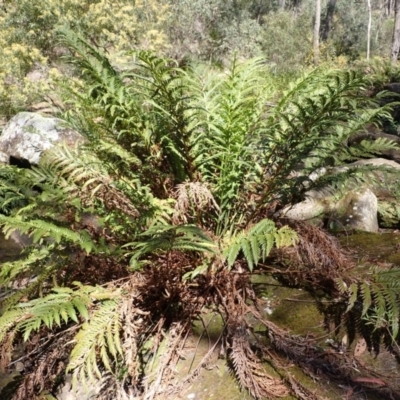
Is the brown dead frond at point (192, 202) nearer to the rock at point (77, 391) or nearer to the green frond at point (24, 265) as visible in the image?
the green frond at point (24, 265)

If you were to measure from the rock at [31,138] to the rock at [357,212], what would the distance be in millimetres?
3923

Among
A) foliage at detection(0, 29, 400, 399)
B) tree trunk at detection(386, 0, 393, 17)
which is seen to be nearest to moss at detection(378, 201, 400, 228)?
foliage at detection(0, 29, 400, 399)

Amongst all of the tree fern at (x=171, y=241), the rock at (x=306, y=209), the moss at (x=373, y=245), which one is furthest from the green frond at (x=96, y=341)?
the rock at (x=306, y=209)

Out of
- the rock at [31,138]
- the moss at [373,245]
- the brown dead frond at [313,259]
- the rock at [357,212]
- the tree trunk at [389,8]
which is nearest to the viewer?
the brown dead frond at [313,259]

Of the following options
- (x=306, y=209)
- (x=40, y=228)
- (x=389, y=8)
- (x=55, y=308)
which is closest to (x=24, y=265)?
(x=40, y=228)

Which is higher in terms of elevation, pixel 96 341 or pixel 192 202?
pixel 192 202

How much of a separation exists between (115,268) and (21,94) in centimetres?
810

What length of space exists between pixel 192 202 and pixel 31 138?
4439 mm

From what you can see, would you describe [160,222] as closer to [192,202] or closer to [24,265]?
[192,202]

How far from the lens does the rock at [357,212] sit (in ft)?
11.4

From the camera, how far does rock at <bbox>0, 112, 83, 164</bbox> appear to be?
5.77 meters

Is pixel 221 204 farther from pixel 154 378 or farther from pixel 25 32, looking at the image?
pixel 25 32

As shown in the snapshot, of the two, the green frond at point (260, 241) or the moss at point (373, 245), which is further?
the moss at point (373, 245)

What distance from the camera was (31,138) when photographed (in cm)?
587
